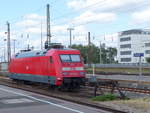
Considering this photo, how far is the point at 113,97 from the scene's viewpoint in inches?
747

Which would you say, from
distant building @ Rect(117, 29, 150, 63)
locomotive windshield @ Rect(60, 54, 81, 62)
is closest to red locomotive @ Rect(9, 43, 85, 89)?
locomotive windshield @ Rect(60, 54, 81, 62)

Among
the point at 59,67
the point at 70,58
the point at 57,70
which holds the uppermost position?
the point at 70,58

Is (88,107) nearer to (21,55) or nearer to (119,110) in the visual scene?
(119,110)

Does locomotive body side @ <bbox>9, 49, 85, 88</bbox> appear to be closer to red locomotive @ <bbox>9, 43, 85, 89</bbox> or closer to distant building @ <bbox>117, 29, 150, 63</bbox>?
red locomotive @ <bbox>9, 43, 85, 89</bbox>

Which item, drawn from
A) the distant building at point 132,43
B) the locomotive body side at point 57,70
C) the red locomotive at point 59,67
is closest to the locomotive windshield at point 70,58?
the red locomotive at point 59,67

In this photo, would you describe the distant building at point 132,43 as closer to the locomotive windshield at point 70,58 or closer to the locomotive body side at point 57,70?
the locomotive body side at point 57,70

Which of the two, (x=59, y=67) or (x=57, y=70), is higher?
(x=59, y=67)

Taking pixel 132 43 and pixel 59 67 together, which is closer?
pixel 59 67

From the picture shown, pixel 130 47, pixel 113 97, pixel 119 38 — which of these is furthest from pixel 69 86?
pixel 119 38

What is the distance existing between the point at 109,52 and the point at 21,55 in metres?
138

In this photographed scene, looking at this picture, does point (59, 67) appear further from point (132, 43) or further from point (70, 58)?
point (132, 43)

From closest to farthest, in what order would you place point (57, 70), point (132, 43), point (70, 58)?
point (57, 70)
point (70, 58)
point (132, 43)

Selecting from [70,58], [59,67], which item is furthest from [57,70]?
[70,58]

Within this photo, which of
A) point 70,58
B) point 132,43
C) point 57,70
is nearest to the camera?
point 57,70
